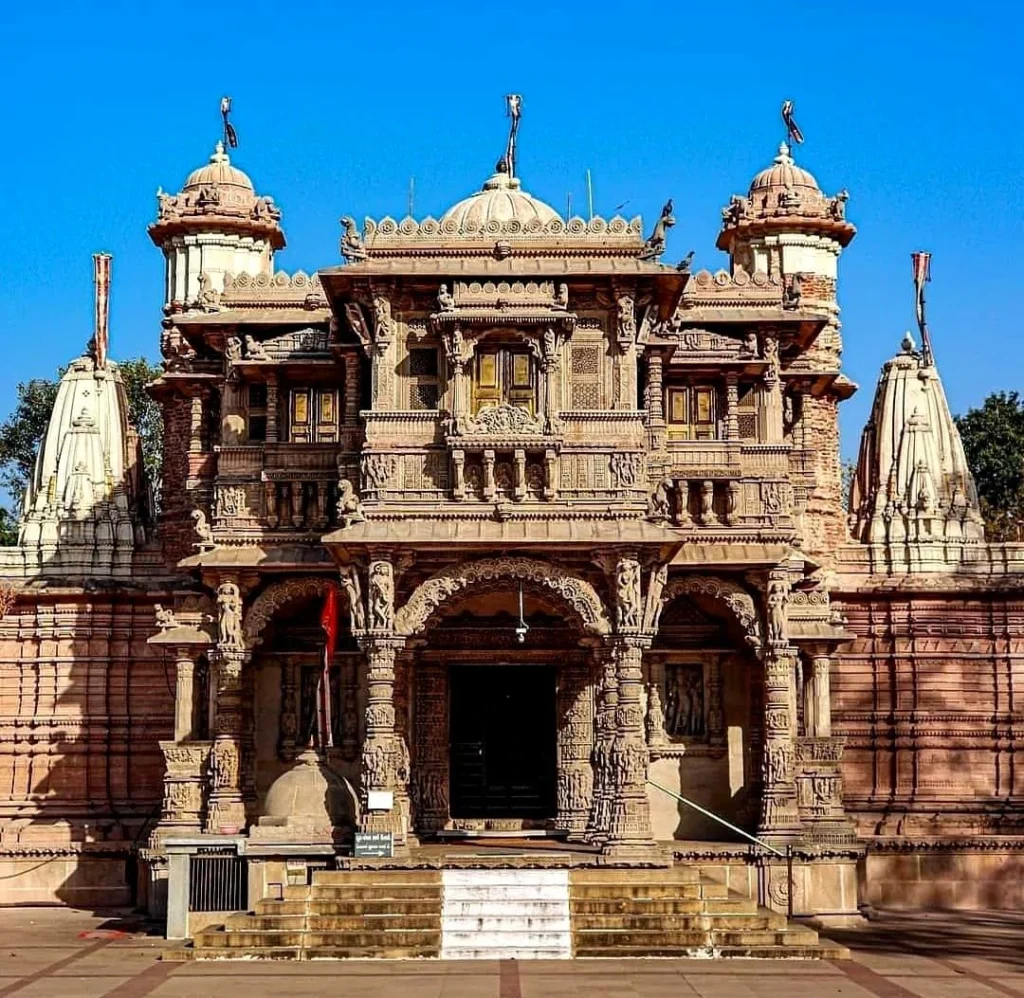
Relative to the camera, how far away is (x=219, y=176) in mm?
36094

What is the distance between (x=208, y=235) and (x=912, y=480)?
1505cm

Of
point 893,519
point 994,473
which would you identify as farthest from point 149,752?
point 994,473

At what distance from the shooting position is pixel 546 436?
2628 centimetres

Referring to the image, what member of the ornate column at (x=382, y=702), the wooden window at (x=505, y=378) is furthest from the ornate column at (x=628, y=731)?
the ornate column at (x=382, y=702)

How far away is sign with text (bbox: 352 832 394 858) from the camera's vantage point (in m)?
24.6

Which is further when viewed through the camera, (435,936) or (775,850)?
(775,850)

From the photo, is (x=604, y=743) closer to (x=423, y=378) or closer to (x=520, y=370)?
(x=520, y=370)

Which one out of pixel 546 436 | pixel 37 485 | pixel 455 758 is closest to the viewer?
pixel 546 436

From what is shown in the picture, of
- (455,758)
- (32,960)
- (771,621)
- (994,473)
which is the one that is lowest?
(32,960)

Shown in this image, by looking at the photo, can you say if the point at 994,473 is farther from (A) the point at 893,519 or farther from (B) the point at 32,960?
(B) the point at 32,960

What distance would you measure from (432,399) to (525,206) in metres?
5.62

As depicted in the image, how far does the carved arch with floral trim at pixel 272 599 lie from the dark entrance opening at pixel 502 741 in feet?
9.92

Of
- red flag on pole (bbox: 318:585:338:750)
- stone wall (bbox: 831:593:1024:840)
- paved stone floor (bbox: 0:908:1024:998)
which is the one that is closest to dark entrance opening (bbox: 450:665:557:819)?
red flag on pole (bbox: 318:585:338:750)

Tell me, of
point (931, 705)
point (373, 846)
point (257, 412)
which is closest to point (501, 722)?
point (373, 846)
